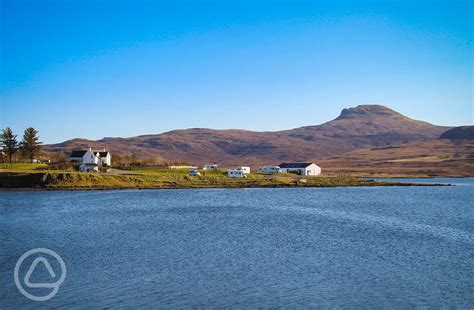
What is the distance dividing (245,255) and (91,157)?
8896cm

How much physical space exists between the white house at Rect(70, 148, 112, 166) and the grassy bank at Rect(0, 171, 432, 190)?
57.1ft

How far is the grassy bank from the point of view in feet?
295

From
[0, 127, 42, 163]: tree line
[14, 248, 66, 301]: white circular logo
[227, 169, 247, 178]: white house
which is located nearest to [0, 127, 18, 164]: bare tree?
[0, 127, 42, 163]: tree line

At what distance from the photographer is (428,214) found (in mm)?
59156

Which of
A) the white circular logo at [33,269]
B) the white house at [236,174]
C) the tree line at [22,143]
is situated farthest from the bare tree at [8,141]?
the white circular logo at [33,269]

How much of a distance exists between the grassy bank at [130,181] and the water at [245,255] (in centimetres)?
2904

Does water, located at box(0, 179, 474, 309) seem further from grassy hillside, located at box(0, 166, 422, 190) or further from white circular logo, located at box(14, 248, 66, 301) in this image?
grassy hillside, located at box(0, 166, 422, 190)

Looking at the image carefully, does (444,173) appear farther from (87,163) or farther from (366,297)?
(366,297)

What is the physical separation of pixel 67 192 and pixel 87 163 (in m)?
28.7

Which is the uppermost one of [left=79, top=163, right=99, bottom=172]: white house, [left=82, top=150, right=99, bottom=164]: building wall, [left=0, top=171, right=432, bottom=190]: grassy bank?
[left=82, top=150, right=99, bottom=164]: building wall

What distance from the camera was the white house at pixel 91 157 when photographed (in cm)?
11469

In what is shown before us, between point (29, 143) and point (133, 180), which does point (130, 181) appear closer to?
point (133, 180)

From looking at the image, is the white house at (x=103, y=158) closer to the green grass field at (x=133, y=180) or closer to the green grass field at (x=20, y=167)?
the green grass field at (x=133, y=180)

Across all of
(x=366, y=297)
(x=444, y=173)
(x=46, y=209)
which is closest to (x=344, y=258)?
(x=366, y=297)
